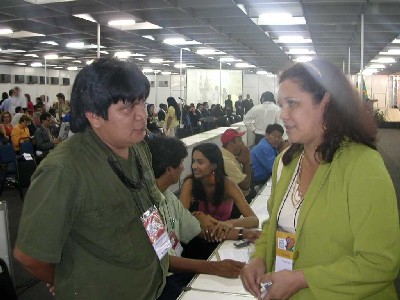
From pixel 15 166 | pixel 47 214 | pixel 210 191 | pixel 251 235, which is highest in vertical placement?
pixel 47 214

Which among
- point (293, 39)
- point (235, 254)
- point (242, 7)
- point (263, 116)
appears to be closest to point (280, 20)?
point (242, 7)

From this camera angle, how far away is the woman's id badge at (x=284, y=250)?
1401 mm

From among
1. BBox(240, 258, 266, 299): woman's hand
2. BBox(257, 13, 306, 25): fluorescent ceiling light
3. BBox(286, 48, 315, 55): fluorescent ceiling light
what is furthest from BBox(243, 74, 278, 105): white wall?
BBox(240, 258, 266, 299): woman's hand

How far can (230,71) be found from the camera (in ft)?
74.0

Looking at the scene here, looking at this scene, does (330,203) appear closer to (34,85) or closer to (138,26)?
(138,26)

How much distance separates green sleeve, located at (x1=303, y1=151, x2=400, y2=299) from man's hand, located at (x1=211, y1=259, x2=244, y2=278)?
→ 1.01m

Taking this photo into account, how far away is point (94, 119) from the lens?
50.9 inches

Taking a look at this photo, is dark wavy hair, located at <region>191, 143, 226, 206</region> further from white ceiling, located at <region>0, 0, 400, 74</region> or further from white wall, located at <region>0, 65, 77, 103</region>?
white wall, located at <region>0, 65, 77, 103</region>

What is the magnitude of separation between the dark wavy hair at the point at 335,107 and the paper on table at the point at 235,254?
1240 millimetres

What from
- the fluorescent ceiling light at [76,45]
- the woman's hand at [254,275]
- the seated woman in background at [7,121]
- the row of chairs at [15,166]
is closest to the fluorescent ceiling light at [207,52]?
the fluorescent ceiling light at [76,45]

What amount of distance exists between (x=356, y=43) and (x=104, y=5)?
23.0 feet

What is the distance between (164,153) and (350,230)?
1507mm

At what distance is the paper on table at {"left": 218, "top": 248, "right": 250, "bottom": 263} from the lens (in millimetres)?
2430

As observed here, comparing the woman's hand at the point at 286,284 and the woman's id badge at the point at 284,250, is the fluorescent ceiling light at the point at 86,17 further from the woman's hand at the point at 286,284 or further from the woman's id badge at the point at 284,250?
the woman's hand at the point at 286,284
